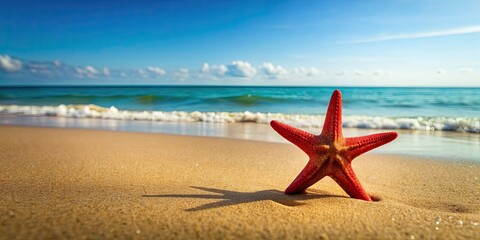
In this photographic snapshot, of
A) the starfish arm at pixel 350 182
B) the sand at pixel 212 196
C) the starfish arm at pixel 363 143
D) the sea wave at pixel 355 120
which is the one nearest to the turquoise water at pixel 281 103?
the sea wave at pixel 355 120

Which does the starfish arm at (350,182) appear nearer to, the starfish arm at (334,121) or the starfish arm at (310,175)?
the starfish arm at (310,175)

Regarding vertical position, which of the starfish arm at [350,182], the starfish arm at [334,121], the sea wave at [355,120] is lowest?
the sea wave at [355,120]

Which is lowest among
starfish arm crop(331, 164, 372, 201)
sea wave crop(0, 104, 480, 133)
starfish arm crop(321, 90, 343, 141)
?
sea wave crop(0, 104, 480, 133)

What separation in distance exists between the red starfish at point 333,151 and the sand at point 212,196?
141 mm

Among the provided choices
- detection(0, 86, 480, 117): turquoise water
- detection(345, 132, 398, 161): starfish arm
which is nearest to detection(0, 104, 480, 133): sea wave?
detection(0, 86, 480, 117): turquoise water

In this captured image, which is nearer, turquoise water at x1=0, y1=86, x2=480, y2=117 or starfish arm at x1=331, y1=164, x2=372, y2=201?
starfish arm at x1=331, y1=164, x2=372, y2=201

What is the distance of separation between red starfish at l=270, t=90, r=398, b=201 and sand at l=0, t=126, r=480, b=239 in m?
0.14

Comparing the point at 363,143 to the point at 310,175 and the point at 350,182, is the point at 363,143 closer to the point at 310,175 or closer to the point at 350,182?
the point at 350,182

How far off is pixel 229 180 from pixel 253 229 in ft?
5.88

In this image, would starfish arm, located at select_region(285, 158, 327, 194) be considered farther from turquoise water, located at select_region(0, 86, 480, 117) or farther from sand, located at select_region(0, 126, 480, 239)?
turquoise water, located at select_region(0, 86, 480, 117)

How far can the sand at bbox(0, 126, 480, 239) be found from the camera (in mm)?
1964

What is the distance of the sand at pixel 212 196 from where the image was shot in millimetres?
1964

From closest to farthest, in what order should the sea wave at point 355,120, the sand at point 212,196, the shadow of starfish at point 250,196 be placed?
the sand at point 212,196, the shadow of starfish at point 250,196, the sea wave at point 355,120

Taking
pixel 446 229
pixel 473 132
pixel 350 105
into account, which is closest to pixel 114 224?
pixel 446 229
